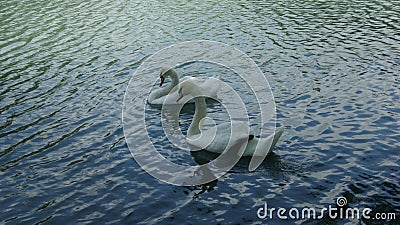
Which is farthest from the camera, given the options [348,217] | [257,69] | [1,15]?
[1,15]

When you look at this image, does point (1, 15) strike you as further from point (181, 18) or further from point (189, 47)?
point (189, 47)

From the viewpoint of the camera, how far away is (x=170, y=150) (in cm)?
1380

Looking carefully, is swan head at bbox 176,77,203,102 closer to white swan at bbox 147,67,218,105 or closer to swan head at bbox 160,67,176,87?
white swan at bbox 147,67,218,105

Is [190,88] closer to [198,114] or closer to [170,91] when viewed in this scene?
[198,114]

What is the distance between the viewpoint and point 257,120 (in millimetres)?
15352

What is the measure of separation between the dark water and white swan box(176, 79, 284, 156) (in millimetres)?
491

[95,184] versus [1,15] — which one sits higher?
[1,15]

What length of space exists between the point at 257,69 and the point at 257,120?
16.6 ft

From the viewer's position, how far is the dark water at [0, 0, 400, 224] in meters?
11.1

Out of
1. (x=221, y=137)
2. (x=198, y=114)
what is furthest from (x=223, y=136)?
(x=198, y=114)

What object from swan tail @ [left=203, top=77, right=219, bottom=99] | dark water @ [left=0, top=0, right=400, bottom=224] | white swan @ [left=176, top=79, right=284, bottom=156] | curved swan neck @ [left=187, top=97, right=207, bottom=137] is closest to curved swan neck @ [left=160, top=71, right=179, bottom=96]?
swan tail @ [left=203, top=77, right=219, bottom=99]

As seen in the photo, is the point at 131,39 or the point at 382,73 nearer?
the point at 382,73

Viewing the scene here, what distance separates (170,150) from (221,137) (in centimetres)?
153

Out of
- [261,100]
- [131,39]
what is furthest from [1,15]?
[261,100]
